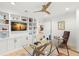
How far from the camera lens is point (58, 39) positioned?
3.25 m

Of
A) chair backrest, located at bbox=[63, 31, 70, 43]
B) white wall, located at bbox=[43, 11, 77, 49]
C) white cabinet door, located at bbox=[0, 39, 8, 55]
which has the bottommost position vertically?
white cabinet door, located at bbox=[0, 39, 8, 55]

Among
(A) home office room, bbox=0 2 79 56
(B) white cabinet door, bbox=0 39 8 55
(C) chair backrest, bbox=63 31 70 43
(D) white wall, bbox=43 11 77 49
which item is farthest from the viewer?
(B) white cabinet door, bbox=0 39 8 55

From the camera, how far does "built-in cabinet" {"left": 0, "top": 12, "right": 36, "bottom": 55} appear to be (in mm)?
3333

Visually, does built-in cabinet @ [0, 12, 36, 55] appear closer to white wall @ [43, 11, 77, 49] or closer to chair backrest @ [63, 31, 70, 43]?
white wall @ [43, 11, 77, 49]

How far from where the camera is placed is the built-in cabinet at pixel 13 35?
10.9 ft

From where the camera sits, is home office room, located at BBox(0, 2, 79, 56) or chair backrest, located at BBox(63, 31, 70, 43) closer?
home office room, located at BBox(0, 2, 79, 56)

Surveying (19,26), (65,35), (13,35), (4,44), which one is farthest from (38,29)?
(4,44)

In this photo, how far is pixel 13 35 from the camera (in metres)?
3.69

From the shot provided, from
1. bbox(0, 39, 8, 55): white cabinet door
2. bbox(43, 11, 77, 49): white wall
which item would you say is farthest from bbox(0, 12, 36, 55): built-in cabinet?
bbox(43, 11, 77, 49): white wall

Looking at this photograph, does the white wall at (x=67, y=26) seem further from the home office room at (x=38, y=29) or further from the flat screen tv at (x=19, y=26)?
the flat screen tv at (x=19, y=26)

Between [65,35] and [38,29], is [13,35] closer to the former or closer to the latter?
[38,29]

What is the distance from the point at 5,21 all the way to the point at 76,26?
7.89ft

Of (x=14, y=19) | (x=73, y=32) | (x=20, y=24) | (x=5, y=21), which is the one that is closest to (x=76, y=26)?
(x=73, y=32)

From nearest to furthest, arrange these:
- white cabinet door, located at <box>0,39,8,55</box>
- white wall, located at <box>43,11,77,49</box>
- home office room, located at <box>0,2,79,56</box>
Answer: home office room, located at <box>0,2,79,56</box> → white wall, located at <box>43,11,77,49</box> → white cabinet door, located at <box>0,39,8,55</box>
